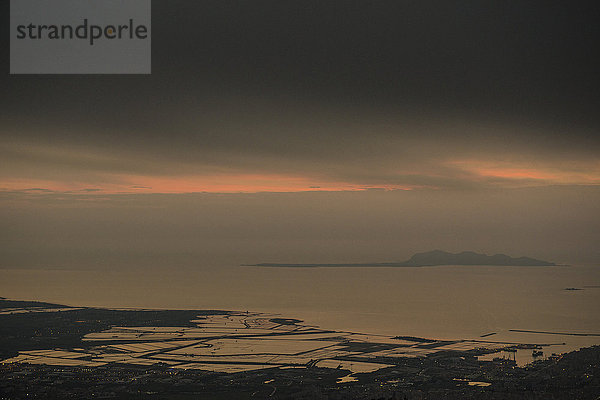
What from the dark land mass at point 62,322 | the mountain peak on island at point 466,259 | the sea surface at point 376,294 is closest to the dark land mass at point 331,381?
the dark land mass at point 62,322

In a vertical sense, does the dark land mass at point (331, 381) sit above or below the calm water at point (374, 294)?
below

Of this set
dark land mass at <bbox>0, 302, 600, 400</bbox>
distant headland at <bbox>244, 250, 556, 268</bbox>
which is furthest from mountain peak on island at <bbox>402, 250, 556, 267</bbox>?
dark land mass at <bbox>0, 302, 600, 400</bbox>

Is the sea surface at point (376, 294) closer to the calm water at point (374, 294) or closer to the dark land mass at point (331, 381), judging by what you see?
the calm water at point (374, 294)

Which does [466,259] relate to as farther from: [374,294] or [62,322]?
[62,322]

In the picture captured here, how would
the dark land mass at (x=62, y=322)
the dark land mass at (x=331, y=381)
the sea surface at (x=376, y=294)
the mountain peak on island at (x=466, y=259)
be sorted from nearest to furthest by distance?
the dark land mass at (x=331, y=381), the dark land mass at (x=62, y=322), the sea surface at (x=376, y=294), the mountain peak on island at (x=466, y=259)

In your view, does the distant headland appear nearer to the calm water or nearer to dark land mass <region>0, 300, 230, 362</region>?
the calm water

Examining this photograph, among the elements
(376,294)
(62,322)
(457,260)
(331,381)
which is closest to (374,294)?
(376,294)
